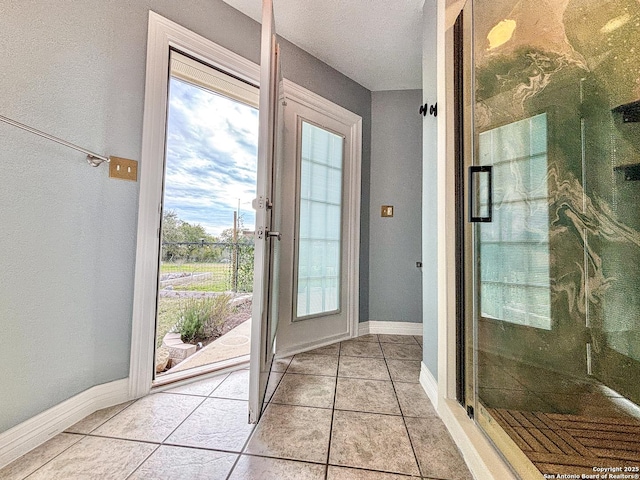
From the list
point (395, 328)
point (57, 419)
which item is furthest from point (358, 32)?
point (57, 419)

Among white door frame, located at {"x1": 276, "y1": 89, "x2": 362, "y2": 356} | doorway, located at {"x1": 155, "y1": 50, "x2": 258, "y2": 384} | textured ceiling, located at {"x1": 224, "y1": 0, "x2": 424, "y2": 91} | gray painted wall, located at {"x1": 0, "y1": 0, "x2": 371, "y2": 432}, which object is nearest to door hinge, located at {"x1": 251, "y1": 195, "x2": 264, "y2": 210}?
doorway, located at {"x1": 155, "y1": 50, "x2": 258, "y2": 384}

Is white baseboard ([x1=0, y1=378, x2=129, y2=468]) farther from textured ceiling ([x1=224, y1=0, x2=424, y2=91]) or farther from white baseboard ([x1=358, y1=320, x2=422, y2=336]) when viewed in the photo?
textured ceiling ([x1=224, y1=0, x2=424, y2=91])

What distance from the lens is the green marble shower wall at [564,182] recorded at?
1.29 m

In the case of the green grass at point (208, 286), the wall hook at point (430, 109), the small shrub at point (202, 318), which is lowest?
the small shrub at point (202, 318)

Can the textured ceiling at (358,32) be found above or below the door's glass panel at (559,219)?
above

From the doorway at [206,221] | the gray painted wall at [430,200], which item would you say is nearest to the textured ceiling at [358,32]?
the gray painted wall at [430,200]

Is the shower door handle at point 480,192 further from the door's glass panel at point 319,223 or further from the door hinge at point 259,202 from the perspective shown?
the door's glass panel at point 319,223

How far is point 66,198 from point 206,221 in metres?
1.04

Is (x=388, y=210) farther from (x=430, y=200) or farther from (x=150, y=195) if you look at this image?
(x=150, y=195)

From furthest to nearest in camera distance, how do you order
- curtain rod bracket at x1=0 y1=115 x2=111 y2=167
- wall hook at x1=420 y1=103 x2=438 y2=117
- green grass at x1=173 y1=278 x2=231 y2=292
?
1. green grass at x1=173 y1=278 x2=231 y2=292
2. wall hook at x1=420 y1=103 x2=438 y2=117
3. curtain rod bracket at x1=0 y1=115 x2=111 y2=167

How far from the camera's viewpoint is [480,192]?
1282mm

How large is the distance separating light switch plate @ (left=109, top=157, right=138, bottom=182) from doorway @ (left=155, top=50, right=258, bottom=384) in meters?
0.39

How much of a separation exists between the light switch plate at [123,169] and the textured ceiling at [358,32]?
1.29 meters

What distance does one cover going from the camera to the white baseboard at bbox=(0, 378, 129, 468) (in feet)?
3.26
